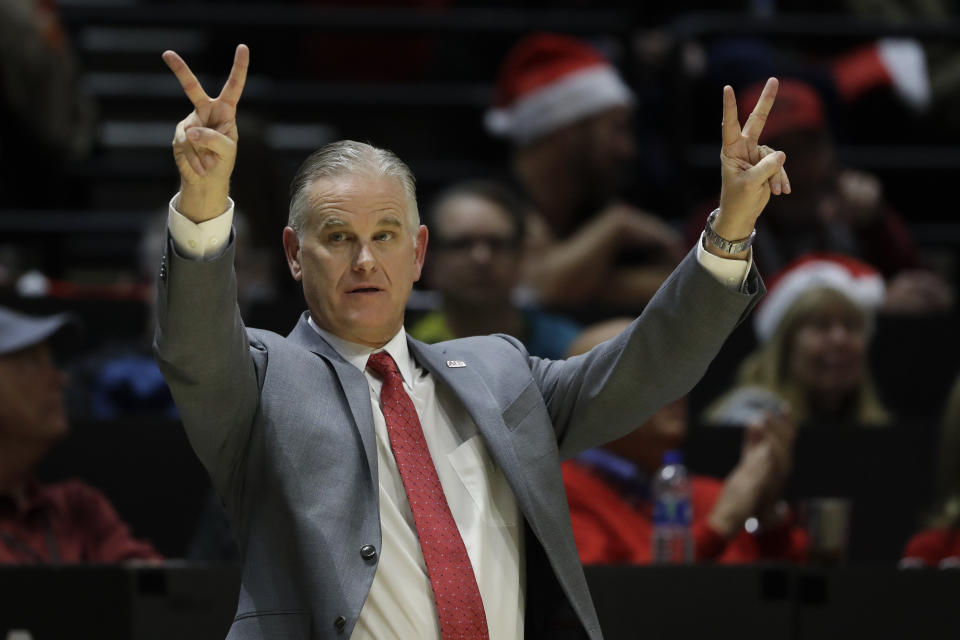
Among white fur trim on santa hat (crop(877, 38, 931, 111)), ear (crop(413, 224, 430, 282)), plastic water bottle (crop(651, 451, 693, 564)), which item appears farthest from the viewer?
white fur trim on santa hat (crop(877, 38, 931, 111))

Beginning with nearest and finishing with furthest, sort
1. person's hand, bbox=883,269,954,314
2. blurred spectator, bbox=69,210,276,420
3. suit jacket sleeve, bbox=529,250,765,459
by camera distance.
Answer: suit jacket sleeve, bbox=529,250,765,459
blurred spectator, bbox=69,210,276,420
person's hand, bbox=883,269,954,314

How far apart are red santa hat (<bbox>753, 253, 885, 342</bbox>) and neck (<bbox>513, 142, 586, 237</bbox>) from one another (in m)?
0.75

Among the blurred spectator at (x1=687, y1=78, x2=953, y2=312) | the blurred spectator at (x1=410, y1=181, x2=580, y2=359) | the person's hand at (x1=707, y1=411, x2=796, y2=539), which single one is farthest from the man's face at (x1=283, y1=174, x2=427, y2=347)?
the blurred spectator at (x1=687, y1=78, x2=953, y2=312)

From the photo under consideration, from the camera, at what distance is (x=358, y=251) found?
223cm

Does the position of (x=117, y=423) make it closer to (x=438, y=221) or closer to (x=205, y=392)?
(x=438, y=221)

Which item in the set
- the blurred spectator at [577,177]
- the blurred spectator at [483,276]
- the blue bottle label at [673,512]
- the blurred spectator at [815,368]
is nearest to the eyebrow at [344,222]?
the blue bottle label at [673,512]

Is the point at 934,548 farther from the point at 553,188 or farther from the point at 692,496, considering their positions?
the point at 553,188

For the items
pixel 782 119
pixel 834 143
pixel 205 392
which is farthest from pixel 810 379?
pixel 205 392

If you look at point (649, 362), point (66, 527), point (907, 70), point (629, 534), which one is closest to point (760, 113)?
point (649, 362)

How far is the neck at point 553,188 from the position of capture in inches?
211

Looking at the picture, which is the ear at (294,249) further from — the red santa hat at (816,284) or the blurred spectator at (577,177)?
the blurred spectator at (577,177)

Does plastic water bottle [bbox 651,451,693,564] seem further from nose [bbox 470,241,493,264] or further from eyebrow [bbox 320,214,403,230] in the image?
eyebrow [bbox 320,214,403,230]

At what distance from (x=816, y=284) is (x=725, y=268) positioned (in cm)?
256

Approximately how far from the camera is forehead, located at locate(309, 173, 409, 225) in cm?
223
